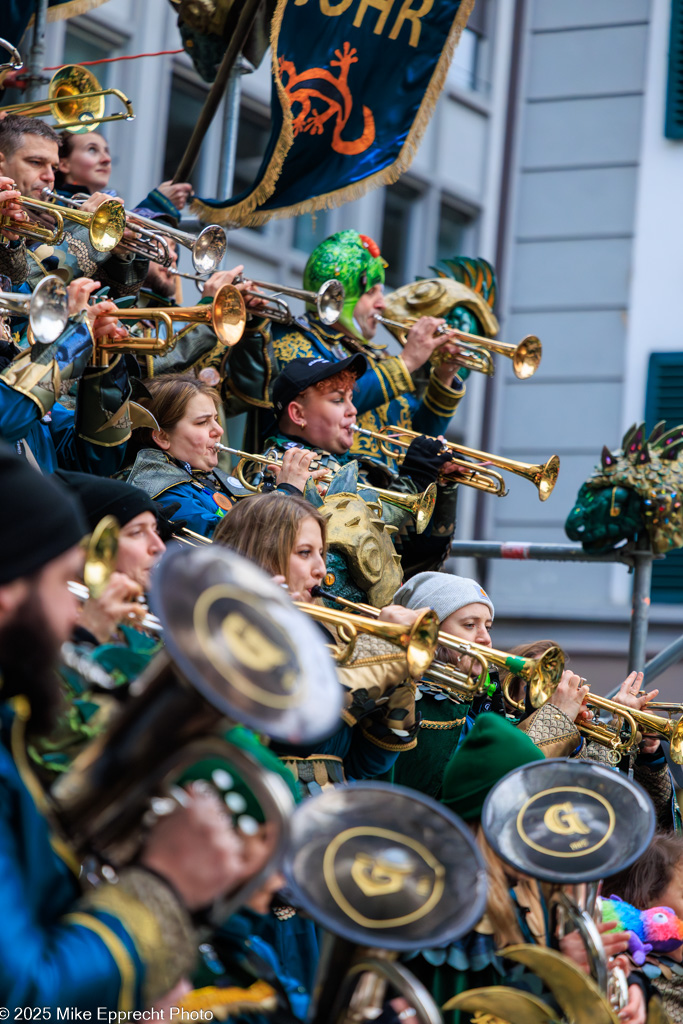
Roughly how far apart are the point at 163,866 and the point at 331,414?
141 inches

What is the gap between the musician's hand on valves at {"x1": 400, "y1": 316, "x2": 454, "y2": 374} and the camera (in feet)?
21.5

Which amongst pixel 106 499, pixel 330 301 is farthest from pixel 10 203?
pixel 330 301

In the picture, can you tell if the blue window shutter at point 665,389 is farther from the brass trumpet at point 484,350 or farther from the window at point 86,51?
the window at point 86,51

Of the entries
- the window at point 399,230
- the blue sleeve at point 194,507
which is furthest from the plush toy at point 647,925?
the window at point 399,230

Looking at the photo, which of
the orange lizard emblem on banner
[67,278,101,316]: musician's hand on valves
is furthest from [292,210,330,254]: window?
[67,278,101,316]: musician's hand on valves

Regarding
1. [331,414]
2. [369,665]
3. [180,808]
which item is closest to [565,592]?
[331,414]

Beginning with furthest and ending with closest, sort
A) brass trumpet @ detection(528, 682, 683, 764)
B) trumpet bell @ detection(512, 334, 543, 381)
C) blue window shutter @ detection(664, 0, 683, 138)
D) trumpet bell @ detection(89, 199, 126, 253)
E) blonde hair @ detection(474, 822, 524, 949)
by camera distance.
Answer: blue window shutter @ detection(664, 0, 683, 138)
trumpet bell @ detection(512, 334, 543, 381)
trumpet bell @ detection(89, 199, 126, 253)
brass trumpet @ detection(528, 682, 683, 764)
blonde hair @ detection(474, 822, 524, 949)

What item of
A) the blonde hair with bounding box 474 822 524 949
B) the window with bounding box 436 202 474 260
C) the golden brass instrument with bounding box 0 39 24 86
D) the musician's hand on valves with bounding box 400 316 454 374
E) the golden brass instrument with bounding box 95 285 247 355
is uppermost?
the window with bounding box 436 202 474 260

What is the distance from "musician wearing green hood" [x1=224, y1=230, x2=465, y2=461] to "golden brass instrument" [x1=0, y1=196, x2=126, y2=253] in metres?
0.84

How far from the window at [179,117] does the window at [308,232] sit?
1290 millimetres

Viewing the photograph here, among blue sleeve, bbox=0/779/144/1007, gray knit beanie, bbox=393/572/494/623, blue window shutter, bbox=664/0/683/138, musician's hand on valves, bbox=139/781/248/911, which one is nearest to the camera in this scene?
blue sleeve, bbox=0/779/144/1007

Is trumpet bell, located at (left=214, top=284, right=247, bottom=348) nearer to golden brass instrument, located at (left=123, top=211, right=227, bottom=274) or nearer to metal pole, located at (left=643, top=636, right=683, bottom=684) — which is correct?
golden brass instrument, located at (left=123, top=211, right=227, bottom=274)

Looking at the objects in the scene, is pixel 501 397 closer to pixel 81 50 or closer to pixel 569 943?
pixel 81 50

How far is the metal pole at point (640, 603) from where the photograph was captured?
21.7ft
